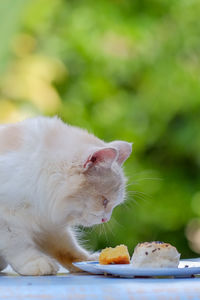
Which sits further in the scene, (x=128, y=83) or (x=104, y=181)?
(x=128, y=83)

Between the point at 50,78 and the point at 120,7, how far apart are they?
0.63 metres

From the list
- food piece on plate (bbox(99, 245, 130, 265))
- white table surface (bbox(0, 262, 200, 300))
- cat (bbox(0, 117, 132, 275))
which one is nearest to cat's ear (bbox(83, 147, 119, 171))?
cat (bbox(0, 117, 132, 275))

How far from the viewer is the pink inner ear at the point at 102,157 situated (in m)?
1.24

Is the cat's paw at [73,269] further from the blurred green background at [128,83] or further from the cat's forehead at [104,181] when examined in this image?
the blurred green background at [128,83]

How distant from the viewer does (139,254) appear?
112 cm

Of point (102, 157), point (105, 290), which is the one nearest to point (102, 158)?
point (102, 157)

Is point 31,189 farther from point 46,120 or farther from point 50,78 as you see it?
point 50,78

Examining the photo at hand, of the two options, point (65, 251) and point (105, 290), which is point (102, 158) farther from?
point (105, 290)

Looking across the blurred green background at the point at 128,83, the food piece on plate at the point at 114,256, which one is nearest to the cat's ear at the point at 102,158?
the food piece on plate at the point at 114,256

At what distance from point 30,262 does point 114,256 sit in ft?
0.58

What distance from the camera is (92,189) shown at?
129cm

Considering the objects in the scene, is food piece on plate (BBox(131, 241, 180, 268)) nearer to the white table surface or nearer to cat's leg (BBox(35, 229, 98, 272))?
the white table surface

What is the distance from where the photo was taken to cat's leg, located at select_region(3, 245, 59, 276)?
3.93 ft

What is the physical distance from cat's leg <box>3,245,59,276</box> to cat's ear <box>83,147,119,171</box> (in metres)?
0.21
